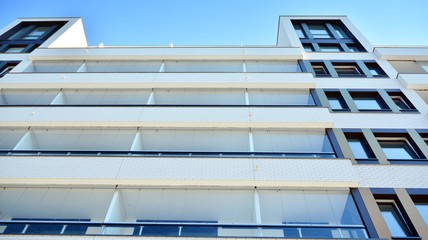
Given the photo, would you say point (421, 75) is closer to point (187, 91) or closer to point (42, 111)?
point (187, 91)

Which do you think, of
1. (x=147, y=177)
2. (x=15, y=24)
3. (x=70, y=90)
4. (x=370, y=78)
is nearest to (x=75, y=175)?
(x=147, y=177)

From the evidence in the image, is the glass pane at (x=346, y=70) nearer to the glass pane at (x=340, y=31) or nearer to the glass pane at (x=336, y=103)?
the glass pane at (x=336, y=103)

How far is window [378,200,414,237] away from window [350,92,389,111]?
5.26 m

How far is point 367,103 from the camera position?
14.2 meters

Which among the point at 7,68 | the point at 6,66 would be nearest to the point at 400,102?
the point at 7,68

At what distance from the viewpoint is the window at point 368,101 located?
13812mm

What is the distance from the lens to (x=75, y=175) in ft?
32.4

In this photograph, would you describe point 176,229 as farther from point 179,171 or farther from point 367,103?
point 367,103

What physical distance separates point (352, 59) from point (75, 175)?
1557 cm

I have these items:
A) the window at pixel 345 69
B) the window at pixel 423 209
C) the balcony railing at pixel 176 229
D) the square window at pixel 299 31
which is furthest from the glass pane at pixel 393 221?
the square window at pixel 299 31

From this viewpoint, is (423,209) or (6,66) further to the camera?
(6,66)

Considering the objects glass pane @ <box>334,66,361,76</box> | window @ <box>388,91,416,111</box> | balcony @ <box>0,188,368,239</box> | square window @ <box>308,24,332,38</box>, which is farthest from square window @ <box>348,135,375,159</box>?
square window @ <box>308,24,332,38</box>

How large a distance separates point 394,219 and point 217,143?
22.4ft

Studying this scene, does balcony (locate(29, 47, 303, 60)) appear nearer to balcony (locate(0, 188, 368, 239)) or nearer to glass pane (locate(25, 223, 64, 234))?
balcony (locate(0, 188, 368, 239))
